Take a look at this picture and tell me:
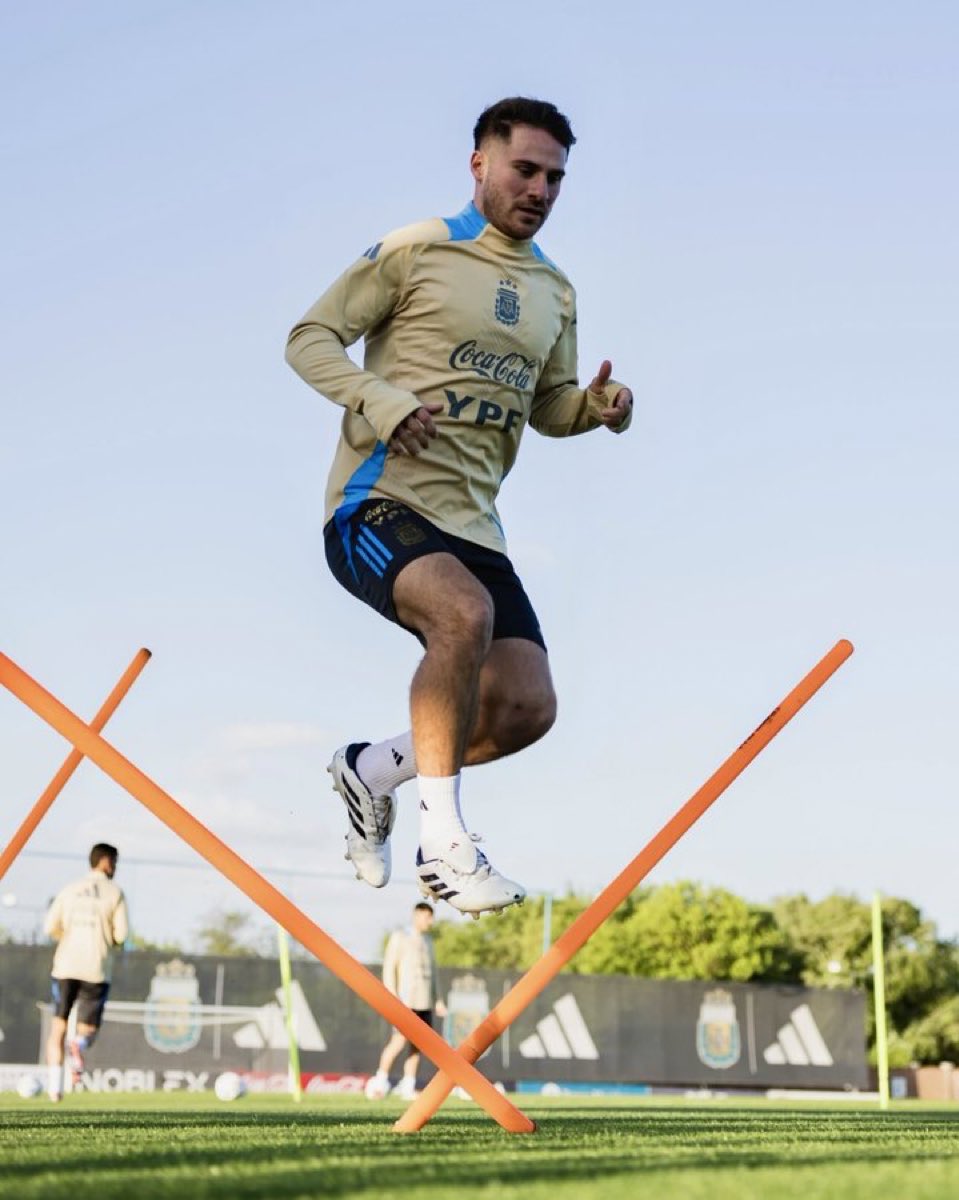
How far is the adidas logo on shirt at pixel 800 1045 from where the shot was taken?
2578cm

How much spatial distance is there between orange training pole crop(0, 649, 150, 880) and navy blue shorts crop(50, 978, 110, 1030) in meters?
8.36

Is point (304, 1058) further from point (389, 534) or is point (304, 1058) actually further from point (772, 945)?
point (772, 945)

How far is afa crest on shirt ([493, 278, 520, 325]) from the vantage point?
4.74m

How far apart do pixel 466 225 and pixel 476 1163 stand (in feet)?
9.28

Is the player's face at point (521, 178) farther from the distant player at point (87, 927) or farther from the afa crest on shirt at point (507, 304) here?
the distant player at point (87, 927)

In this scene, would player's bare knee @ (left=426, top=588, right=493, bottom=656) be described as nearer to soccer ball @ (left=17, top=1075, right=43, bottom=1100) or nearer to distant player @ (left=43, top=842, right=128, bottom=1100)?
distant player @ (left=43, top=842, right=128, bottom=1100)

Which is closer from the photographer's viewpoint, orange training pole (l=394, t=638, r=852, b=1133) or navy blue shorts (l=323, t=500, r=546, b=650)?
orange training pole (l=394, t=638, r=852, b=1133)

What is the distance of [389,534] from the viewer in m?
4.42

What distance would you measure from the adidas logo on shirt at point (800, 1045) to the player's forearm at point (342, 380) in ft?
74.9

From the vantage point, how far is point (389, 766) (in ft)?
15.7

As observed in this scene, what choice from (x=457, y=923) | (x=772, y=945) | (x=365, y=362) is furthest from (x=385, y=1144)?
(x=457, y=923)

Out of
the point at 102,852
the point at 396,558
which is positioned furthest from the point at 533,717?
the point at 102,852

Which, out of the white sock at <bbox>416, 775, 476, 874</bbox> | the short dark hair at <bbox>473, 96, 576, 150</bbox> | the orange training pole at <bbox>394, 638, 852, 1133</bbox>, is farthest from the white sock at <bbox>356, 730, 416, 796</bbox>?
the short dark hair at <bbox>473, 96, 576, 150</bbox>

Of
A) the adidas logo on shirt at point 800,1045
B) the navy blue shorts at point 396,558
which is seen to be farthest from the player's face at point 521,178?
the adidas logo on shirt at point 800,1045
